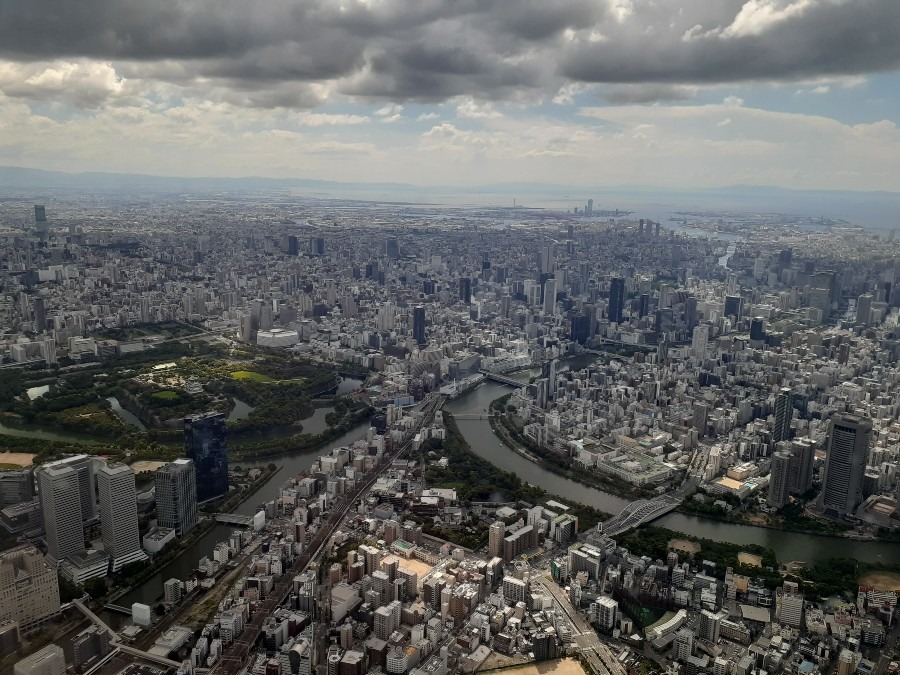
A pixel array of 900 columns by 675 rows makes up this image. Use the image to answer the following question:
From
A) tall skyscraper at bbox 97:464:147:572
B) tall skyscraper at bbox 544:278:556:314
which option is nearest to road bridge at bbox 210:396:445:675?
tall skyscraper at bbox 97:464:147:572

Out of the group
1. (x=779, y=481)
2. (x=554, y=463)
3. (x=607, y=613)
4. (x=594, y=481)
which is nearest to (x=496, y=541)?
(x=607, y=613)

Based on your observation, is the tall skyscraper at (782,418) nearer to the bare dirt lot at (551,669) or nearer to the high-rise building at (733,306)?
the bare dirt lot at (551,669)

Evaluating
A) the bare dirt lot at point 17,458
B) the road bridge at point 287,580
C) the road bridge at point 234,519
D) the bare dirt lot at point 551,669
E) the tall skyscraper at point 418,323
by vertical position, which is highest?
the tall skyscraper at point 418,323

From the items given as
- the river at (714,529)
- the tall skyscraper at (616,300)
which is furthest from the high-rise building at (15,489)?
the tall skyscraper at (616,300)

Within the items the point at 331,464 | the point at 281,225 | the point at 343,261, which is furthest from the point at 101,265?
the point at 331,464

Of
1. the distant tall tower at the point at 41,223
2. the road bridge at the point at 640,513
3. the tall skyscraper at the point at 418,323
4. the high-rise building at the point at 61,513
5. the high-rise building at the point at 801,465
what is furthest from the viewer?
the distant tall tower at the point at 41,223

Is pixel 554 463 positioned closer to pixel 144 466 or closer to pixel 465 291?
pixel 144 466
